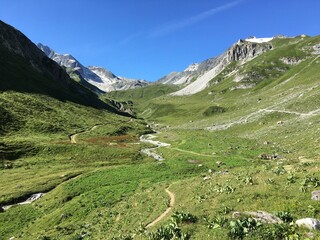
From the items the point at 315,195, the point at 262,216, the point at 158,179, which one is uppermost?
the point at 315,195

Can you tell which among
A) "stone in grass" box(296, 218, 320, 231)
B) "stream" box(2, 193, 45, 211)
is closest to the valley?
"stone in grass" box(296, 218, 320, 231)

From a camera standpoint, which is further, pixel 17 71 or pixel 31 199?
pixel 17 71

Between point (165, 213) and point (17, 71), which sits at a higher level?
point (17, 71)

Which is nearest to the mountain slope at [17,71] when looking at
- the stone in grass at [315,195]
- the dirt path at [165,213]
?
the dirt path at [165,213]

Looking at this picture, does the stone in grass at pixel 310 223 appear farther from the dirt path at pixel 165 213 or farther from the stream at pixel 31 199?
the stream at pixel 31 199

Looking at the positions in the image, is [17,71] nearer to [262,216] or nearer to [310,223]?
[262,216]

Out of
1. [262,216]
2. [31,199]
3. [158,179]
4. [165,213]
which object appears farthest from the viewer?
[158,179]

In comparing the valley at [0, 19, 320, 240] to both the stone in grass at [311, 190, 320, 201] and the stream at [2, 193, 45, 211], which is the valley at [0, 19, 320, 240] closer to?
the stone in grass at [311, 190, 320, 201]

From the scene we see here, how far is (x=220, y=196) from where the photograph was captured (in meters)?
26.5

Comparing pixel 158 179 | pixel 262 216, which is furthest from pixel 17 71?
pixel 262 216

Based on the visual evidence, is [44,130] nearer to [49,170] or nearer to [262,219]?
[49,170]

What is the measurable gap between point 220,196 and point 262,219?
7.87m

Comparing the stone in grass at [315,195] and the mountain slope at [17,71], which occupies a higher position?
the mountain slope at [17,71]

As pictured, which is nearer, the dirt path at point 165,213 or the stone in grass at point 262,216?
the stone in grass at point 262,216
